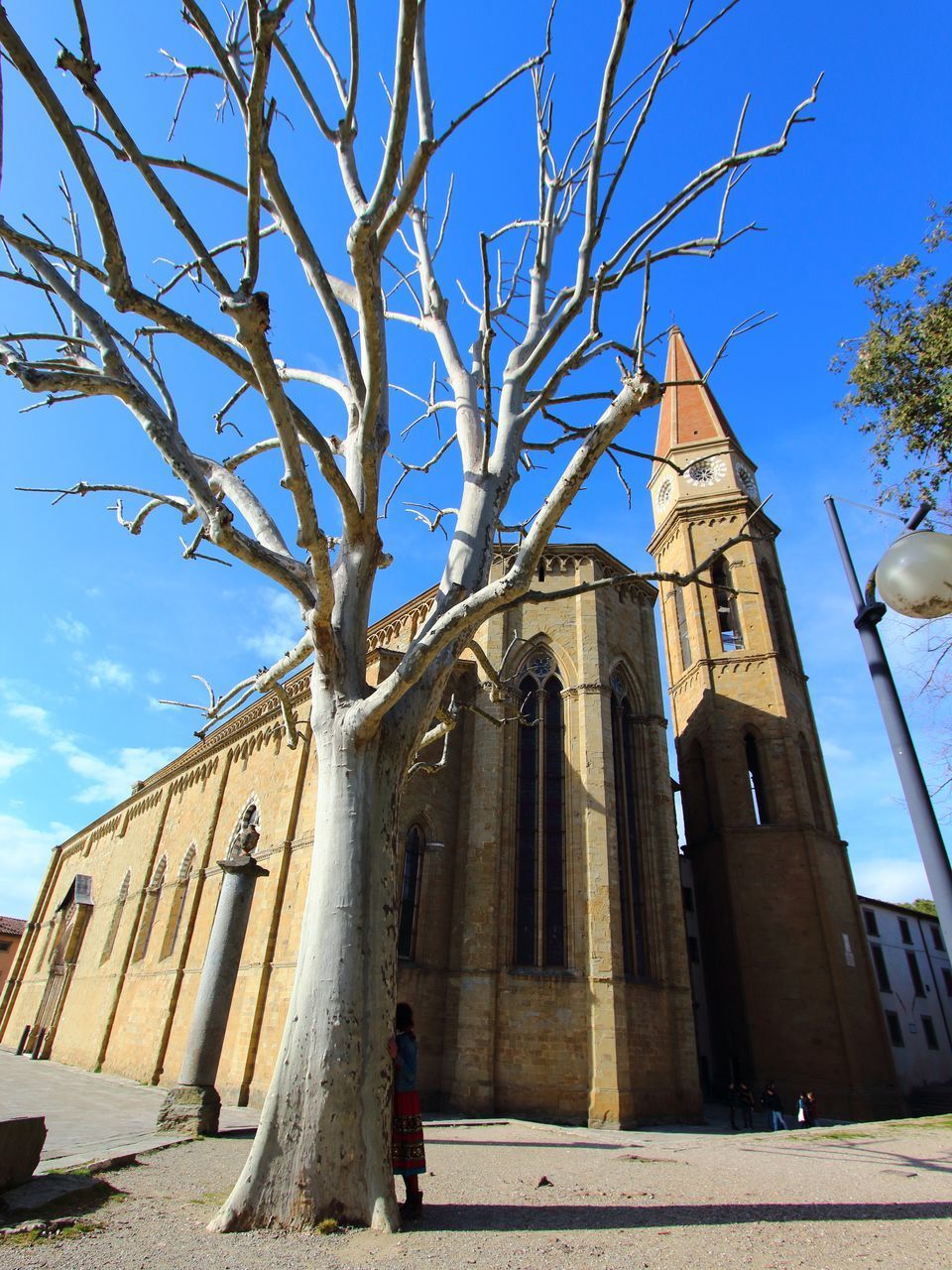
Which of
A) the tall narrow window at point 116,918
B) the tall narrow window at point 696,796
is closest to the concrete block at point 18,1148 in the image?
the tall narrow window at point 696,796

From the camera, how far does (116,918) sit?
26.7 meters

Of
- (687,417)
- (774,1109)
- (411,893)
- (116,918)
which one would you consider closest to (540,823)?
(411,893)

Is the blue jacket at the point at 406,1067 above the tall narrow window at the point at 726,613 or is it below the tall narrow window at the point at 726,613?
below

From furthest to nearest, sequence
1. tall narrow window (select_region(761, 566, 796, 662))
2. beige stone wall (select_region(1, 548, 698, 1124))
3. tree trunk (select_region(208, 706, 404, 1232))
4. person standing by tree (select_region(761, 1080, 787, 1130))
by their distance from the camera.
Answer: tall narrow window (select_region(761, 566, 796, 662)), person standing by tree (select_region(761, 1080, 787, 1130)), beige stone wall (select_region(1, 548, 698, 1124)), tree trunk (select_region(208, 706, 404, 1232))

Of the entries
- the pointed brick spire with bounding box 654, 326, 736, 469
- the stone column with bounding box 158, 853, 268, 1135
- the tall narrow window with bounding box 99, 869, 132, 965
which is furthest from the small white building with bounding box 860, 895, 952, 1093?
the tall narrow window with bounding box 99, 869, 132, 965

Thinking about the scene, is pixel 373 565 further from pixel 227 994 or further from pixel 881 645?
pixel 227 994

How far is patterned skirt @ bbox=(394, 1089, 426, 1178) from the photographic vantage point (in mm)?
4871

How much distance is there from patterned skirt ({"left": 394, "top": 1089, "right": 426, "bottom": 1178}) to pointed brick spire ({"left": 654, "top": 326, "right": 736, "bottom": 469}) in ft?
88.6

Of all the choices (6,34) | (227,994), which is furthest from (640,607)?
(6,34)

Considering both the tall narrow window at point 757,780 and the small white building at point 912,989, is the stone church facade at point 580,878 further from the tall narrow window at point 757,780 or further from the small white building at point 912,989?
the small white building at point 912,989

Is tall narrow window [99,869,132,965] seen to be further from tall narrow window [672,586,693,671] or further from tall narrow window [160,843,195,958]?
tall narrow window [672,586,693,671]

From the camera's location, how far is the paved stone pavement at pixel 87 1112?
7898mm

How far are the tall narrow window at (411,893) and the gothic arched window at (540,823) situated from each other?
2.10 metres

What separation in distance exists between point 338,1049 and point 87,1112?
421 inches
